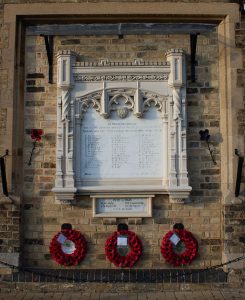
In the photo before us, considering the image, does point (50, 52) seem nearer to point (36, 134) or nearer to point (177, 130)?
point (36, 134)

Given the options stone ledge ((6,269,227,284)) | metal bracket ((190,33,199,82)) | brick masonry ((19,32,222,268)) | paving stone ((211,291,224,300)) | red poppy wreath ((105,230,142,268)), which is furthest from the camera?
metal bracket ((190,33,199,82))

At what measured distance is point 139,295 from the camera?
6504 mm

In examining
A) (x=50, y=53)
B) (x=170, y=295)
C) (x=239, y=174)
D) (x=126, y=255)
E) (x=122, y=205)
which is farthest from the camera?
(x=50, y=53)

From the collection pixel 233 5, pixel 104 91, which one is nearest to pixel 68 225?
pixel 104 91

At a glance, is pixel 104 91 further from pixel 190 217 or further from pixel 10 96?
pixel 190 217

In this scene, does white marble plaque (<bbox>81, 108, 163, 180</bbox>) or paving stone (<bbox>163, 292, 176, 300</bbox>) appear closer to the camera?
paving stone (<bbox>163, 292, 176, 300</bbox>)

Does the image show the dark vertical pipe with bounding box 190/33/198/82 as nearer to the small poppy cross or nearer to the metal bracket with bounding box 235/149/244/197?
the metal bracket with bounding box 235/149/244/197

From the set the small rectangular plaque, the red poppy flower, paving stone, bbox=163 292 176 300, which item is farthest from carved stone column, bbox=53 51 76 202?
paving stone, bbox=163 292 176 300

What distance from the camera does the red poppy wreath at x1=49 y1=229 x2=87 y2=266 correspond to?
6.89 m

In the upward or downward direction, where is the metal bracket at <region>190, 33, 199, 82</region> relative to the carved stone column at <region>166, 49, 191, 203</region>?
upward

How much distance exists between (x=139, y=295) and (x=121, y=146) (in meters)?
2.35

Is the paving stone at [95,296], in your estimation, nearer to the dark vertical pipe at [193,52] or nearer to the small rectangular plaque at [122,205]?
the small rectangular plaque at [122,205]

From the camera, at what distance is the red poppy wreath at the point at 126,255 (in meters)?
6.86

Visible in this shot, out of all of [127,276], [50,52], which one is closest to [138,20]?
[50,52]
